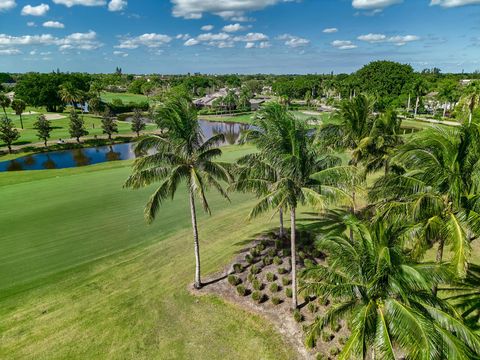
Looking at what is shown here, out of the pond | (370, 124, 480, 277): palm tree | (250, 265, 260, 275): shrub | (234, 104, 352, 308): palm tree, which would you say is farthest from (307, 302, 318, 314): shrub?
the pond

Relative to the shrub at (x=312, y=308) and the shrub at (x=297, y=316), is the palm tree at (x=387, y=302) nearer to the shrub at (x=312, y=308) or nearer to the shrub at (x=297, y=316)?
the shrub at (x=297, y=316)

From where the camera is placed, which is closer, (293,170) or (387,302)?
(387,302)

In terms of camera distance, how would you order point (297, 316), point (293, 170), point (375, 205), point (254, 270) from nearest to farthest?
point (293, 170) → point (375, 205) → point (297, 316) → point (254, 270)

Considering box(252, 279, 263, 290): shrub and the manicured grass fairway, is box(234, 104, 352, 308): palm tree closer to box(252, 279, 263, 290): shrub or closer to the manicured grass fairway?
box(252, 279, 263, 290): shrub

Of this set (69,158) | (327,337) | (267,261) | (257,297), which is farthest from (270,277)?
(69,158)

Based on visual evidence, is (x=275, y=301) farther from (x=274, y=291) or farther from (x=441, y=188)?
(x=441, y=188)

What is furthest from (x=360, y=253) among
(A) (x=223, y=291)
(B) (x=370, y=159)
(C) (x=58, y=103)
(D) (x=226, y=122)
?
(C) (x=58, y=103)

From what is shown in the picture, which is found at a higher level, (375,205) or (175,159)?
(175,159)
